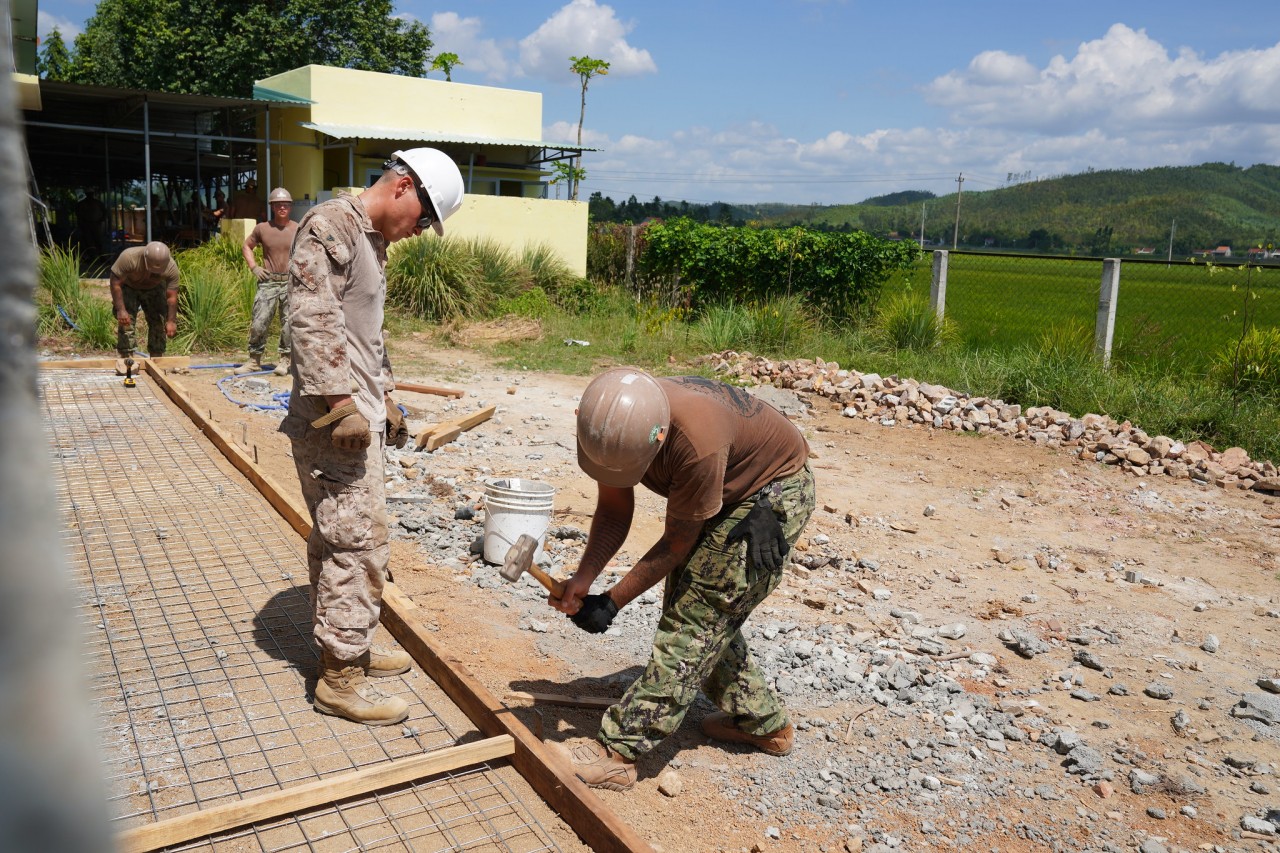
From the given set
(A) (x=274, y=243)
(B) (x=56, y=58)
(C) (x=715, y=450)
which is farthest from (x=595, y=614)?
(B) (x=56, y=58)

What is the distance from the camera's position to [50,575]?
398mm

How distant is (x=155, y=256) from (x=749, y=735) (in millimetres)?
7264

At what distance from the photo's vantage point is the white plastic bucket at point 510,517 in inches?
196

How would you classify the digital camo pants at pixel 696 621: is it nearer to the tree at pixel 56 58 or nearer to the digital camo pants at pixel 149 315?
the digital camo pants at pixel 149 315

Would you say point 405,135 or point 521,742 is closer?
point 521,742

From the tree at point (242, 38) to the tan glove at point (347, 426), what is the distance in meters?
29.3

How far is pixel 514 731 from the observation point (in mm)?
3070

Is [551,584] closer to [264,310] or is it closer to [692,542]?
[692,542]

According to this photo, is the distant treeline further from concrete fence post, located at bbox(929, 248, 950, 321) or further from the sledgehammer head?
the sledgehammer head

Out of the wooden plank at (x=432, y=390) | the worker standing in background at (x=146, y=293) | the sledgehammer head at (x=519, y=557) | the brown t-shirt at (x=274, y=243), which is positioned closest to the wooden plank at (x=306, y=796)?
the sledgehammer head at (x=519, y=557)

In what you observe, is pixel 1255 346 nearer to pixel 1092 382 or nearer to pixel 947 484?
pixel 1092 382

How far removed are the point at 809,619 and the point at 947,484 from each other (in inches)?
124

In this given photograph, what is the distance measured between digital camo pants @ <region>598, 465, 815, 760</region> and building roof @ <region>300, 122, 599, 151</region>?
1577 cm

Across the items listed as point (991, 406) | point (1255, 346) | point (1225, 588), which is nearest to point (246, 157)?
point (991, 406)
